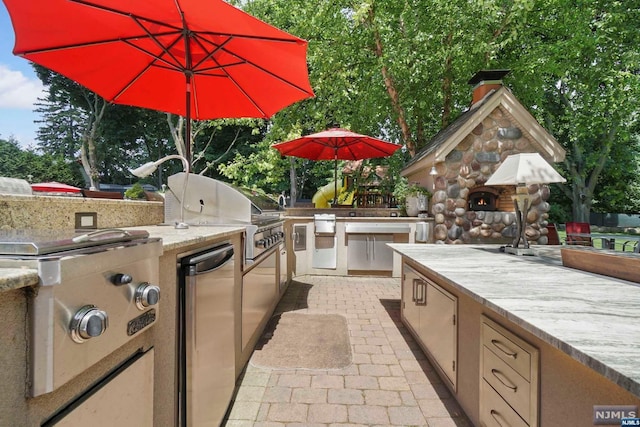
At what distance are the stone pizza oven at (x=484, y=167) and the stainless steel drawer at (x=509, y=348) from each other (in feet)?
16.4

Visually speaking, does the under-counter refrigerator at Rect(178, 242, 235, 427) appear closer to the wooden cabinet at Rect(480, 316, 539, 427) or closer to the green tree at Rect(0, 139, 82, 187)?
the wooden cabinet at Rect(480, 316, 539, 427)

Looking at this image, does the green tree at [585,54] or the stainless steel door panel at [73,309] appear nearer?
the stainless steel door panel at [73,309]

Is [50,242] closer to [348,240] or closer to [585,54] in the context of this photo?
[348,240]

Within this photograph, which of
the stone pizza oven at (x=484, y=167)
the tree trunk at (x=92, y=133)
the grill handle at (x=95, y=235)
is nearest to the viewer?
the grill handle at (x=95, y=235)

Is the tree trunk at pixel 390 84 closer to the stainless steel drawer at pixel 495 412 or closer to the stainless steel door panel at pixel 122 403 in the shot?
the stainless steel drawer at pixel 495 412

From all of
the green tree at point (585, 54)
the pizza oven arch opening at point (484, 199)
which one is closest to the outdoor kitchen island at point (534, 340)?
the pizza oven arch opening at point (484, 199)

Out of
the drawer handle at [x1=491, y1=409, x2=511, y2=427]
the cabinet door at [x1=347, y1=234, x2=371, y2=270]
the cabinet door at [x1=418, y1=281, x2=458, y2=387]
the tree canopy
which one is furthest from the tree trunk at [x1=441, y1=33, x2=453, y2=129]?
the drawer handle at [x1=491, y1=409, x2=511, y2=427]

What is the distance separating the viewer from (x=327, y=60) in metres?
8.84

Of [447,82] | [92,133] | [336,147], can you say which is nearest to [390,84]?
[447,82]

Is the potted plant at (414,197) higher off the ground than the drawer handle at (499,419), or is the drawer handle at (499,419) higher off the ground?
the potted plant at (414,197)

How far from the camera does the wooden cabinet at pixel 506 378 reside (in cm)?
140

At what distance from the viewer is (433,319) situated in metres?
2.73

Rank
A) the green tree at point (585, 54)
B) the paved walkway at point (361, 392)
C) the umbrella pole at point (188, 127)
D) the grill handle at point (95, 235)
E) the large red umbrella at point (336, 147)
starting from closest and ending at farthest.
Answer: the grill handle at point (95, 235) → the paved walkway at point (361, 392) → the umbrella pole at point (188, 127) → the large red umbrella at point (336, 147) → the green tree at point (585, 54)

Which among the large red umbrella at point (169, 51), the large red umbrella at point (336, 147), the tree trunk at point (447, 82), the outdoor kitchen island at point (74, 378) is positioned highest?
the tree trunk at point (447, 82)
